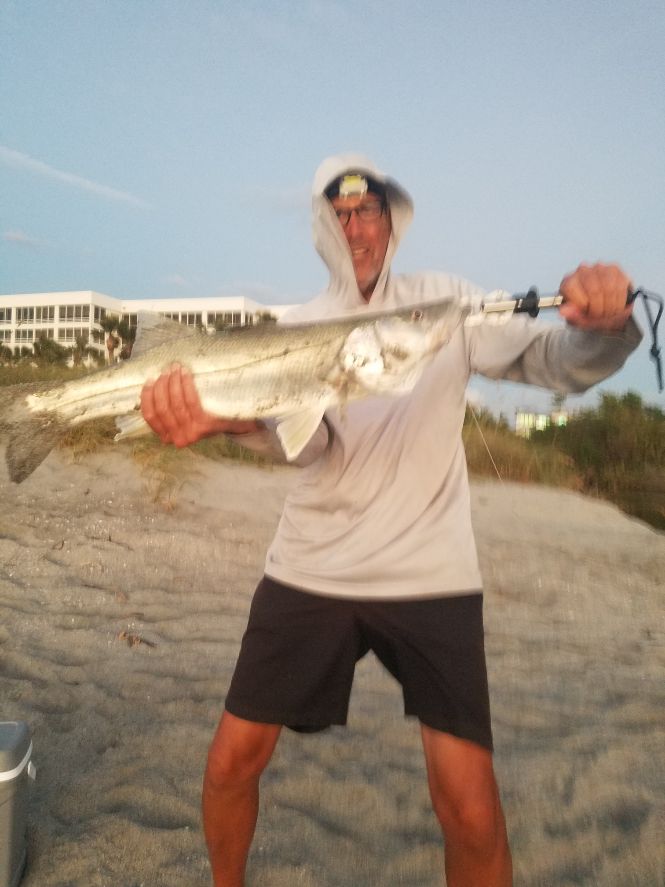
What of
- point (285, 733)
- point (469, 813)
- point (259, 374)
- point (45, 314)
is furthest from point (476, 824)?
point (45, 314)

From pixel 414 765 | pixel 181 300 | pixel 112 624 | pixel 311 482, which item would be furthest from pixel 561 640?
pixel 181 300

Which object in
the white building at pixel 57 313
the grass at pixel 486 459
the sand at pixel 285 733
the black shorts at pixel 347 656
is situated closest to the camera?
the black shorts at pixel 347 656

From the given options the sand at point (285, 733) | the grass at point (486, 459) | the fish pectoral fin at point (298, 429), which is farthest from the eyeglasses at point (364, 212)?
the grass at point (486, 459)

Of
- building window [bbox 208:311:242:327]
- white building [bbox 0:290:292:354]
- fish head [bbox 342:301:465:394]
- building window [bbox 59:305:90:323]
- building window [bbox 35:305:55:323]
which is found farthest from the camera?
building window [bbox 35:305:55:323]

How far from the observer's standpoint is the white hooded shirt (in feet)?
7.18

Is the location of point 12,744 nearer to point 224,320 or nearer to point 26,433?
point 26,433

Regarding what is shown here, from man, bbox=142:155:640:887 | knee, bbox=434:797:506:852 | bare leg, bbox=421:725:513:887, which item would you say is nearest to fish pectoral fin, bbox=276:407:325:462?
man, bbox=142:155:640:887

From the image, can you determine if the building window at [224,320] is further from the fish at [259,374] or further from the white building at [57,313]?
the white building at [57,313]

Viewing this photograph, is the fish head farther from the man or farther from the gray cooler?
the gray cooler

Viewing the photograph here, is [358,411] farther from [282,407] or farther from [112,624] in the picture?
[112,624]

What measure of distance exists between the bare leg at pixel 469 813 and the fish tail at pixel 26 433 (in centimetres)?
187

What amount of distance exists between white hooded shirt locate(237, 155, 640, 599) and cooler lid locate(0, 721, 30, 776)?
107 centimetres

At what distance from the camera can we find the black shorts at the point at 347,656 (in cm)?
210

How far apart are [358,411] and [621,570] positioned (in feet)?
23.2
